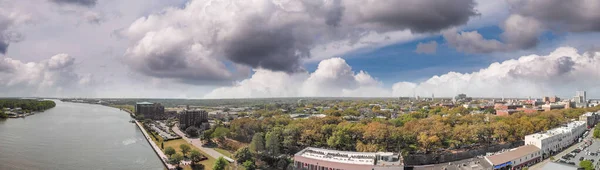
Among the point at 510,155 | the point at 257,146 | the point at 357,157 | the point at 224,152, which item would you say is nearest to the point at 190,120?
the point at 224,152

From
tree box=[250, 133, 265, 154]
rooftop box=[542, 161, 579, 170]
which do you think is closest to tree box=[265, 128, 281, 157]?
tree box=[250, 133, 265, 154]

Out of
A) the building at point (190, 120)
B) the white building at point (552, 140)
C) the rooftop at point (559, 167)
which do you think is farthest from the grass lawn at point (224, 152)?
the white building at point (552, 140)

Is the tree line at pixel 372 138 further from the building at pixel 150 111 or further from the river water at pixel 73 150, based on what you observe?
the building at pixel 150 111

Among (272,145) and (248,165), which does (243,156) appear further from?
(272,145)

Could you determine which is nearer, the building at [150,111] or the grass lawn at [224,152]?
the grass lawn at [224,152]

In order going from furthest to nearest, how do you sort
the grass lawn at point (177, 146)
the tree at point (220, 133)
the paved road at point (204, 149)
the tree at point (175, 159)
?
the tree at point (220, 133)
the paved road at point (204, 149)
the grass lawn at point (177, 146)
the tree at point (175, 159)

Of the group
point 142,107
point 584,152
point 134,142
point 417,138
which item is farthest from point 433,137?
point 142,107

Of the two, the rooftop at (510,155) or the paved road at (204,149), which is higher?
the rooftop at (510,155)
